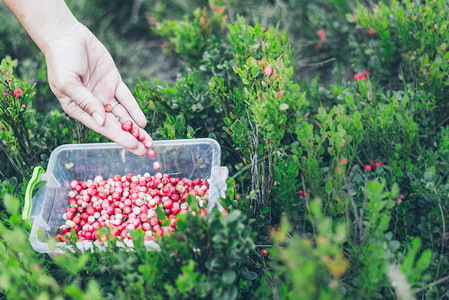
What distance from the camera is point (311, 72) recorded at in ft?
10.7

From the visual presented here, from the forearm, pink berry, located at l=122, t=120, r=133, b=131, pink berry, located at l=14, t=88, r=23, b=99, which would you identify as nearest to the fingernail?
pink berry, located at l=122, t=120, r=133, b=131

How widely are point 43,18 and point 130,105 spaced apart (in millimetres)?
744

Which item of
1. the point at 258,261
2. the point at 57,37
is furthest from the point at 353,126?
the point at 57,37

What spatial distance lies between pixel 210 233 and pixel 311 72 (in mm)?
2326

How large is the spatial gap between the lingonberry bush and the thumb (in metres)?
0.31

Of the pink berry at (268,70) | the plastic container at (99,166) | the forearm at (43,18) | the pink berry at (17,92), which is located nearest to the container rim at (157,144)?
the plastic container at (99,166)

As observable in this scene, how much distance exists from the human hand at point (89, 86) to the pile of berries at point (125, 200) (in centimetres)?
23

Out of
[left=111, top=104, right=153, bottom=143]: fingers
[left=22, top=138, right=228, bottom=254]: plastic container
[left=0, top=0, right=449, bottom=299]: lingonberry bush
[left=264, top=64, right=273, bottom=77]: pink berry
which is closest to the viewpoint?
[left=0, top=0, right=449, bottom=299]: lingonberry bush

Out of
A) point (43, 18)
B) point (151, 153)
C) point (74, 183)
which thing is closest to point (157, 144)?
point (151, 153)

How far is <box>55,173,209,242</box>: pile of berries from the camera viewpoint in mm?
1924

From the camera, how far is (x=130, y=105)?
208cm

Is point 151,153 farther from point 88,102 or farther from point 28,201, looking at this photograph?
point 28,201

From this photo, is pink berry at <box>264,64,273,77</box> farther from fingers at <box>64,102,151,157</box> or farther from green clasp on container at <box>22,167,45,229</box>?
green clasp on container at <box>22,167,45,229</box>

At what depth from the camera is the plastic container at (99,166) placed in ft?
6.07
